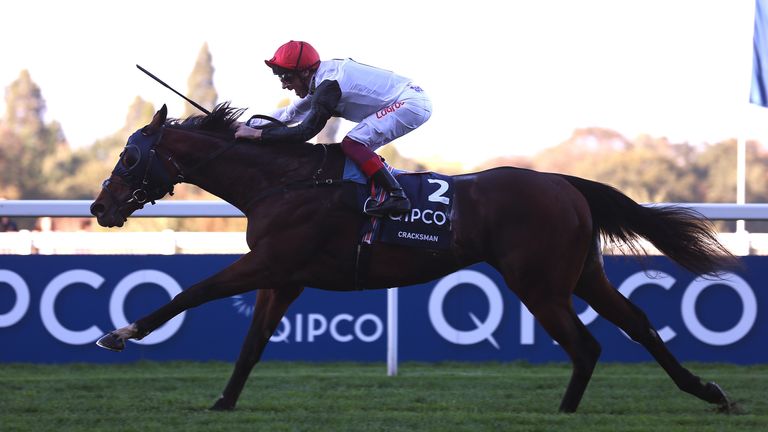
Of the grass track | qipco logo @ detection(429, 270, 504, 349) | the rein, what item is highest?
the rein

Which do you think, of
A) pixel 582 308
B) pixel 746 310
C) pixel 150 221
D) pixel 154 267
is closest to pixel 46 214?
pixel 154 267

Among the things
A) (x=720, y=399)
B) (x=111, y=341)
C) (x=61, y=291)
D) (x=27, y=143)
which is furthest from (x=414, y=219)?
(x=27, y=143)

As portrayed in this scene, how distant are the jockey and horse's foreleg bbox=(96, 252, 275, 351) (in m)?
0.61

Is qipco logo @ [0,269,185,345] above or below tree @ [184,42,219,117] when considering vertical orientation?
below

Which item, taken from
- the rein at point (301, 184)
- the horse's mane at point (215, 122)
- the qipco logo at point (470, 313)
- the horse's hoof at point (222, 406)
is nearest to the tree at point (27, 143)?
the qipco logo at point (470, 313)

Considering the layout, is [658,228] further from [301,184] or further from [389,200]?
[301,184]

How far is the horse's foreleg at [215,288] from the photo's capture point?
16.5 feet

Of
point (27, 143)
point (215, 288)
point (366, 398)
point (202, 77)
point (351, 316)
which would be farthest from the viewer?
point (202, 77)

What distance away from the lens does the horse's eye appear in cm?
539

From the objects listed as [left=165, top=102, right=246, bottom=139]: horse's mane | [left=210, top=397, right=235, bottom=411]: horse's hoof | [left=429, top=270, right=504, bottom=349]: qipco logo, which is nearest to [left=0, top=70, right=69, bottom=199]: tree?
[left=429, top=270, right=504, bottom=349]: qipco logo

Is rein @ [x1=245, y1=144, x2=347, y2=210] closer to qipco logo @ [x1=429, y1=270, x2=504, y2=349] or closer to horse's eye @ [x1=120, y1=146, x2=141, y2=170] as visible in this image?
horse's eye @ [x1=120, y1=146, x2=141, y2=170]

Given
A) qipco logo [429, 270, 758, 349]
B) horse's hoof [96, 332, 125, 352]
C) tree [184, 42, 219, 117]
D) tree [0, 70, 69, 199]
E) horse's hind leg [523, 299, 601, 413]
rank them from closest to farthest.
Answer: horse's hoof [96, 332, 125, 352]
horse's hind leg [523, 299, 601, 413]
qipco logo [429, 270, 758, 349]
tree [0, 70, 69, 199]
tree [184, 42, 219, 117]

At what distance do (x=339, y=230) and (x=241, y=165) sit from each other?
1.97 feet

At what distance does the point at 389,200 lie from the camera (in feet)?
17.4
